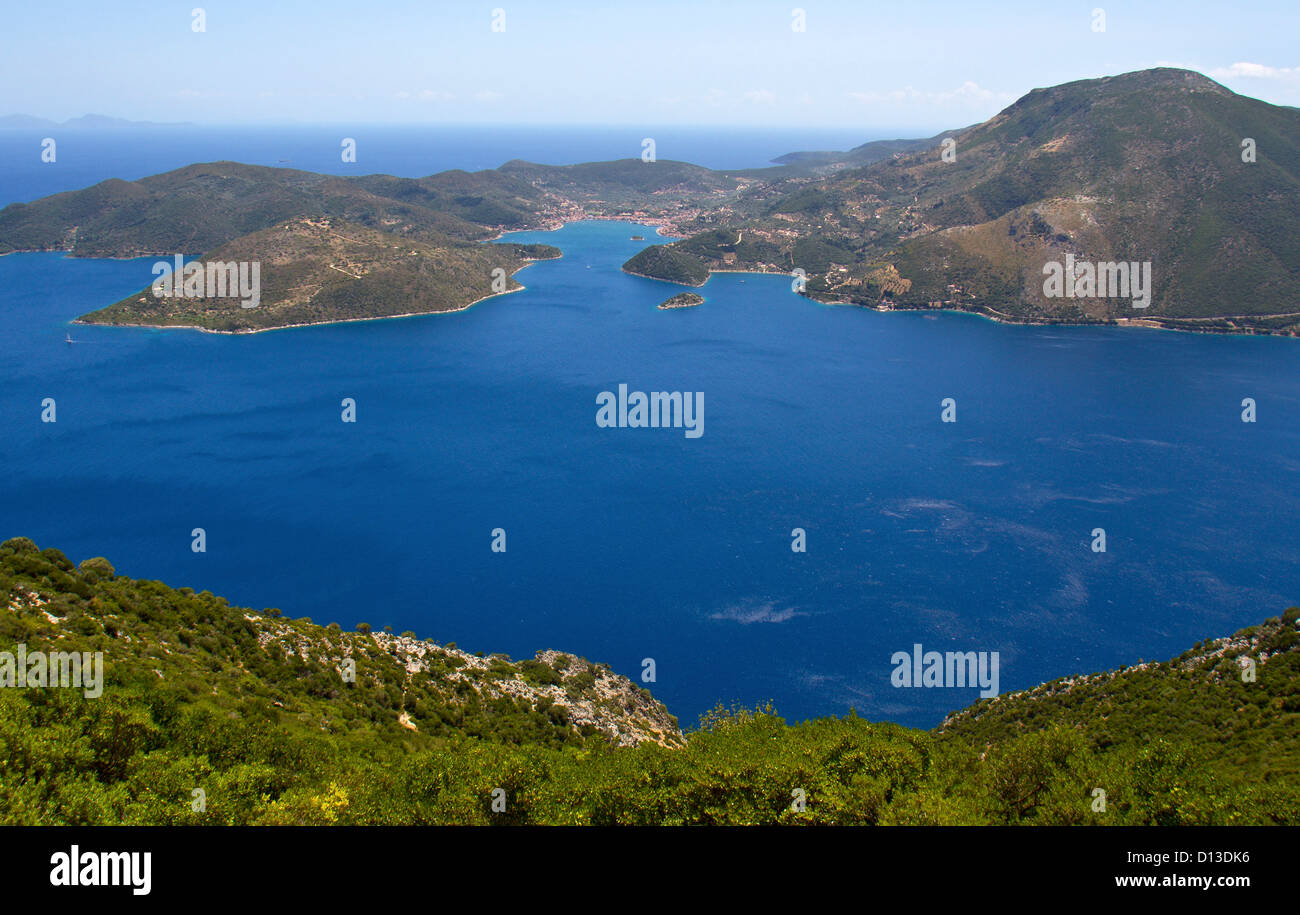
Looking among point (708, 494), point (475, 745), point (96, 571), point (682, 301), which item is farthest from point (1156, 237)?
point (96, 571)

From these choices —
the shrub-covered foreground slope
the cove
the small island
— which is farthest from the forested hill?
the shrub-covered foreground slope

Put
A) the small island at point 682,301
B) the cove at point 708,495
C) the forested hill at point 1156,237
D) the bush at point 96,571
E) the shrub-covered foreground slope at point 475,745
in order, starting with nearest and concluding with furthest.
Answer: the shrub-covered foreground slope at point 475,745 → the bush at point 96,571 → the cove at point 708,495 → the forested hill at point 1156,237 → the small island at point 682,301
